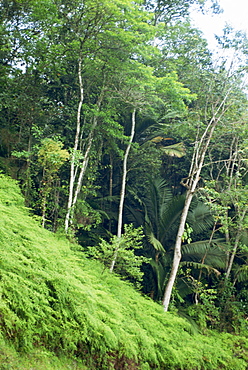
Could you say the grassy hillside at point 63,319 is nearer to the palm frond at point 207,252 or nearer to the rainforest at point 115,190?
the rainforest at point 115,190

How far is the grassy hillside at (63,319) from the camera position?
3574 mm

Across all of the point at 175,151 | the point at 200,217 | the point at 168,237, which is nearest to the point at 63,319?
the point at 168,237

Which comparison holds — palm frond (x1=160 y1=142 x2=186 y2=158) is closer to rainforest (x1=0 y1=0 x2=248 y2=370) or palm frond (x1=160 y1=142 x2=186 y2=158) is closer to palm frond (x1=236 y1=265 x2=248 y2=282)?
rainforest (x1=0 y1=0 x2=248 y2=370)

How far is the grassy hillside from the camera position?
357 centimetres

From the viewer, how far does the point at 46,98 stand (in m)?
9.35

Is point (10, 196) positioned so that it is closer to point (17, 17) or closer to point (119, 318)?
point (119, 318)

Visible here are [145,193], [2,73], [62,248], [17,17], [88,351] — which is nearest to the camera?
[88,351]

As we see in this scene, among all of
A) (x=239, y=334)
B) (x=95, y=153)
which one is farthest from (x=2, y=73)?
(x=239, y=334)

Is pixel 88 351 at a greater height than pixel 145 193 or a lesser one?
lesser

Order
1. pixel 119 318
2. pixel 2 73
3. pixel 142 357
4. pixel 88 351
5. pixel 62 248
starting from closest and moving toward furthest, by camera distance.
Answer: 1. pixel 88 351
2. pixel 119 318
3. pixel 142 357
4. pixel 62 248
5. pixel 2 73

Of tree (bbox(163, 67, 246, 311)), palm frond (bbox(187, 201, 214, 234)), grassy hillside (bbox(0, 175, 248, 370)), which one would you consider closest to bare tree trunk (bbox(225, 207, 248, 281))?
palm frond (bbox(187, 201, 214, 234))

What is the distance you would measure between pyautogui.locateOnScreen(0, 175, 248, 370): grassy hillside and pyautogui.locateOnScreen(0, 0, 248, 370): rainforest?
0.08 ft

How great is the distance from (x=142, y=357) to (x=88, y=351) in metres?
1.32

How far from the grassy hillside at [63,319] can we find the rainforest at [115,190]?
3 centimetres
